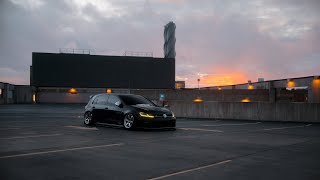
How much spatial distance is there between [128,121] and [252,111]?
10996 millimetres

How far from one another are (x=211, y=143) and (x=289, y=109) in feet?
43.1

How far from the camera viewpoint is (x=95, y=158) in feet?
27.4

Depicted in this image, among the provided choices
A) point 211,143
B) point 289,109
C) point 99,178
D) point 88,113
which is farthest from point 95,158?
point 289,109

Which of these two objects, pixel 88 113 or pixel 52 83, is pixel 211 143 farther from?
pixel 52 83

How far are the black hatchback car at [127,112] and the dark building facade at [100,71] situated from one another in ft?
216

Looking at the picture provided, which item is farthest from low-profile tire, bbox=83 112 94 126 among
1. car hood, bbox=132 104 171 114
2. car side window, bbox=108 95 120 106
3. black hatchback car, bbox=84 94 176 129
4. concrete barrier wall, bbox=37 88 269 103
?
concrete barrier wall, bbox=37 88 269 103

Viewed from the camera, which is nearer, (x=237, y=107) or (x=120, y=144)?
(x=120, y=144)

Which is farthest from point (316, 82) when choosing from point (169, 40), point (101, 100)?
point (169, 40)

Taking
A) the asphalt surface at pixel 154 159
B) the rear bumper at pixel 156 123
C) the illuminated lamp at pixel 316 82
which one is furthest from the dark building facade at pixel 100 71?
the asphalt surface at pixel 154 159

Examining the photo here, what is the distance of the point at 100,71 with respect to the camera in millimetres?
84688

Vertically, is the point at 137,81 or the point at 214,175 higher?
the point at 137,81

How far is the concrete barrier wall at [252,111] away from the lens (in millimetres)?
22688

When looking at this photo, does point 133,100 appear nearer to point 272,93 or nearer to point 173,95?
point 272,93

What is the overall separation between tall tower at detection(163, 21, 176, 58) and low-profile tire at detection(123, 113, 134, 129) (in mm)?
97412
